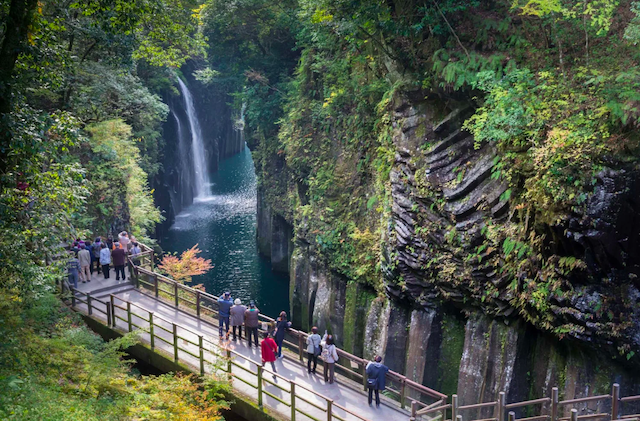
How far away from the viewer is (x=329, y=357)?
46.5ft

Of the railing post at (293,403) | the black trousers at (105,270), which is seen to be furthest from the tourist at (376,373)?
the black trousers at (105,270)

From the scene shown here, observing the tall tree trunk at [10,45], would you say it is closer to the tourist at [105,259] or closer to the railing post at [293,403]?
the railing post at [293,403]

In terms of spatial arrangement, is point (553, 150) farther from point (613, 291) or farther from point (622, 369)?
point (622, 369)

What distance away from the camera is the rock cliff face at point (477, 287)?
12.3 metres

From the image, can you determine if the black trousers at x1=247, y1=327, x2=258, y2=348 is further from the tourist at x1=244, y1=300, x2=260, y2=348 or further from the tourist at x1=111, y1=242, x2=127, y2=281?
the tourist at x1=111, y1=242, x2=127, y2=281

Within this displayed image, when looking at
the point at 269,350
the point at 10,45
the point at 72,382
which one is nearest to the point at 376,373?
the point at 269,350

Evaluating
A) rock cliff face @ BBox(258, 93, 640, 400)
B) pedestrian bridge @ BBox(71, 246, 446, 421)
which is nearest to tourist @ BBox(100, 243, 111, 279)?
pedestrian bridge @ BBox(71, 246, 446, 421)

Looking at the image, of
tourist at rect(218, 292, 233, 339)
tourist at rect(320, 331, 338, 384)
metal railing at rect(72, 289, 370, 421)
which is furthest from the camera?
tourist at rect(218, 292, 233, 339)

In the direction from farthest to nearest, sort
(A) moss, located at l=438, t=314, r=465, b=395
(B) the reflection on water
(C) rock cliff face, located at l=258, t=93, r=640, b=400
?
1. (B) the reflection on water
2. (A) moss, located at l=438, t=314, r=465, b=395
3. (C) rock cliff face, located at l=258, t=93, r=640, b=400

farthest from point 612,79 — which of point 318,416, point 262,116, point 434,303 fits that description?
point 262,116

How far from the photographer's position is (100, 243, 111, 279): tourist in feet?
61.7

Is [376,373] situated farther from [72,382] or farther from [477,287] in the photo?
[72,382]

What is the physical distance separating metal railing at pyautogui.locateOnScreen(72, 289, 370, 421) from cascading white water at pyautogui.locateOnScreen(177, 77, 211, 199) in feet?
126

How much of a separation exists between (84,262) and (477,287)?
1268 cm
